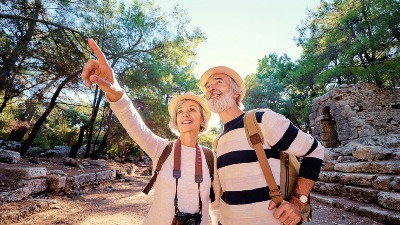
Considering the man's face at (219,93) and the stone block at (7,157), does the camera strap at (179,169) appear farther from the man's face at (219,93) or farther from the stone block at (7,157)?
the stone block at (7,157)

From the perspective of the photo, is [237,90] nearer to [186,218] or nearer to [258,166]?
[258,166]

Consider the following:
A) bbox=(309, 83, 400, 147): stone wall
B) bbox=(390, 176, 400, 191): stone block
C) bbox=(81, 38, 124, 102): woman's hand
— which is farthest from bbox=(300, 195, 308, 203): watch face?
bbox=(309, 83, 400, 147): stone wall

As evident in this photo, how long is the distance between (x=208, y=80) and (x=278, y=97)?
22077mm

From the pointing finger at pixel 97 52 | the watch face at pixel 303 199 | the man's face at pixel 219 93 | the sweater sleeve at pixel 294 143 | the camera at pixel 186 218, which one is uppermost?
the pointing finger at pixel 97 52

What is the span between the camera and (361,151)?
6.71 m

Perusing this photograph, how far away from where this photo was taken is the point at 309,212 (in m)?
1.68

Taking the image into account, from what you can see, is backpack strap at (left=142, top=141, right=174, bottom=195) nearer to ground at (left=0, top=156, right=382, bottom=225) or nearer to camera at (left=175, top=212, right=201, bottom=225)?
camera at (left=175, top=212, right=201, bottom=225)

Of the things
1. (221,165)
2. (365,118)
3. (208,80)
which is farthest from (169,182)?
(365,118)

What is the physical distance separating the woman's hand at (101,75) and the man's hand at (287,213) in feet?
4.69

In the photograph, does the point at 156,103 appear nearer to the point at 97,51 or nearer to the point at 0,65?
the point at 0,65

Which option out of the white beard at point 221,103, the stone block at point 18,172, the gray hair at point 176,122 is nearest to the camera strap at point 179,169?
the gray hair at point 176,122

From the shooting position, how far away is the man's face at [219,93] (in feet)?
6.51

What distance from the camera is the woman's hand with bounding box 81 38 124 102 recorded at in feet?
5.33

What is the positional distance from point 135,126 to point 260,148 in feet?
3.46
